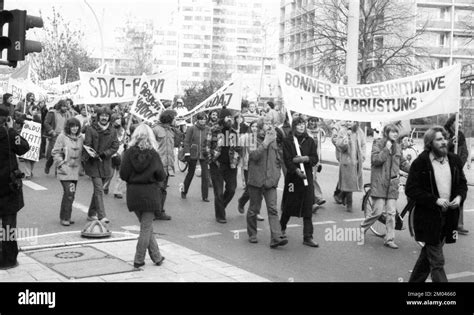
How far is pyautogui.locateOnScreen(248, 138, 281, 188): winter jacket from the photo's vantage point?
872 cm

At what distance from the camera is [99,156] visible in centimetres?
998

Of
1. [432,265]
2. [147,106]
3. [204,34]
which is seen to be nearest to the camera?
[432,265]

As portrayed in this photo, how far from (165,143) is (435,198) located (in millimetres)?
5984

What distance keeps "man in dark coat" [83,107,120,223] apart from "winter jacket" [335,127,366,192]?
434 cm

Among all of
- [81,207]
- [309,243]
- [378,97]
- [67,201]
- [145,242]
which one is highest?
[378,97]

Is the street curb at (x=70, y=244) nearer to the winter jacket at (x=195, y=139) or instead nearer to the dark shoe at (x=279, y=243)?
the dark shoe at (x=279, y=243)

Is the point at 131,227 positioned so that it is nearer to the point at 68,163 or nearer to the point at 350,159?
the point at 68,163

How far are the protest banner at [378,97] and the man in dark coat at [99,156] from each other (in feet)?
9.73

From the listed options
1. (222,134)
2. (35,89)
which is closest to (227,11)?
(35,89)

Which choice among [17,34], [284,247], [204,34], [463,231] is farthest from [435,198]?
[204,34]

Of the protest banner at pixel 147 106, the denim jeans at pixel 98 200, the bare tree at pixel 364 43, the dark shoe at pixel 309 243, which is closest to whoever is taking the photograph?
the dark shoe at pixel 309 243

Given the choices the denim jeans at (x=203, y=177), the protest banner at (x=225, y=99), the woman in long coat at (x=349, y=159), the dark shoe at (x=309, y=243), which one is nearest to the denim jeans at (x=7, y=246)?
the dark shoe at (x=309, y=243)

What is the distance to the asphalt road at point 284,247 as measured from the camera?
7387 mm

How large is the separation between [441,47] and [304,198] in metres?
74.6
